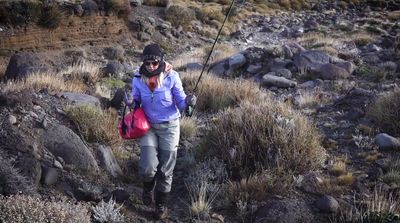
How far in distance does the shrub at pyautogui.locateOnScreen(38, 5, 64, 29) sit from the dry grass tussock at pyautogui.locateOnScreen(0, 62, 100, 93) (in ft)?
17.2

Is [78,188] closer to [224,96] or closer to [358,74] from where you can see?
[224,96]

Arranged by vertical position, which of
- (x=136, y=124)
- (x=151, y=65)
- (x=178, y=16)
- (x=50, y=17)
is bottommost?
(x=178, y=16)

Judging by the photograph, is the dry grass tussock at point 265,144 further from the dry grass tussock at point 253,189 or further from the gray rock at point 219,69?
the gray rock at point 219,69

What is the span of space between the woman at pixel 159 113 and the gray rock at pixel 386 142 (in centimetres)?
309

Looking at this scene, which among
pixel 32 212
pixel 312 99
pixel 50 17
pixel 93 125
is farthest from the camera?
pixel 50 17

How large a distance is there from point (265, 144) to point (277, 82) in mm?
5645

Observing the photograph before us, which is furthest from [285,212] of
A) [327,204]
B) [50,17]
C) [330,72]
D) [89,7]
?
[89,7]

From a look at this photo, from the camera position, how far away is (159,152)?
545 cm

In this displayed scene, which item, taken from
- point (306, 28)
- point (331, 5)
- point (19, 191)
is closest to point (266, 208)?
point (19, 191)

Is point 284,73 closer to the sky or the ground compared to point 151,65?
closer to the ground

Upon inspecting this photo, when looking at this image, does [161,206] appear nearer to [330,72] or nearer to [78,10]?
[330,72]

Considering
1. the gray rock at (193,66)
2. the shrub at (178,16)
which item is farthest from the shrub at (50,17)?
the shrub at (178,16)

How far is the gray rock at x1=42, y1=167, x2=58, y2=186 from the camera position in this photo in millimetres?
5393

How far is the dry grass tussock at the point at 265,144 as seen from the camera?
19.6ft
